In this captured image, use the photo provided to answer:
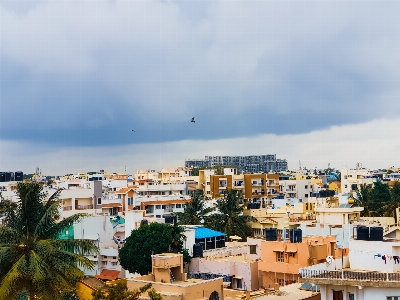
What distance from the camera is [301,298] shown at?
24.2m

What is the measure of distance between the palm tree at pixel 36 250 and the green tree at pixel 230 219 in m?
34.9

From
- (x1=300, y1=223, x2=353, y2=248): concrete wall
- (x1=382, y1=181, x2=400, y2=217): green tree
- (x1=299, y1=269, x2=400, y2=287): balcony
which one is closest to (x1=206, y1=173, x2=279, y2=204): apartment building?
(x1=382, y1=181, x2=400, y2=217): green tree

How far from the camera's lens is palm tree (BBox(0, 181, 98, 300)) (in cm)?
1911

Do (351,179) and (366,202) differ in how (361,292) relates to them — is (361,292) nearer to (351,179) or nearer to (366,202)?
(366,202)

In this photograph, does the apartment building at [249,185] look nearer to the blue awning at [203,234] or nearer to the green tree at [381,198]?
the green tree at [381,198]

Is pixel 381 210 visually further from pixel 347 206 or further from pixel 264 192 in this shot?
pixel 264 192

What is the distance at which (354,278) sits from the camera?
59.6 feet

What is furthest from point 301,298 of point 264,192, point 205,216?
point 264,192

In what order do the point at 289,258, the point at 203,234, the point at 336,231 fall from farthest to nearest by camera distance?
the point at 203,234 < the point at 336,231 < the point at 289,258

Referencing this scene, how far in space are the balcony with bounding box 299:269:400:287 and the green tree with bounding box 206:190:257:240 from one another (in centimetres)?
3596

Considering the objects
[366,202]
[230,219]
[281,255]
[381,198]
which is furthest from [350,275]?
[381,198]

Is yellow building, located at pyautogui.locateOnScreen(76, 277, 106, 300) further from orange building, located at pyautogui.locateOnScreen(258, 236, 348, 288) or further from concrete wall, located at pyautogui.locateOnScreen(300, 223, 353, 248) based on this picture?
concrete wall, located at pyautogui.locateOnScreen(300, 223, 353, 248)

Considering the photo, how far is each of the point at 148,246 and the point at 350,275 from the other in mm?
20810

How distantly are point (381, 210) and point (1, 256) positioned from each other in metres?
55.7
